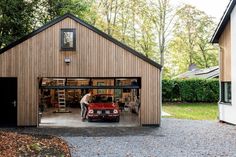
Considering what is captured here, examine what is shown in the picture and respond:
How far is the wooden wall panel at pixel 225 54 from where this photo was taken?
20.3 meters

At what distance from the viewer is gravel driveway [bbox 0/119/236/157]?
37.6 feet

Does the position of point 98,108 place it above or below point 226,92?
below

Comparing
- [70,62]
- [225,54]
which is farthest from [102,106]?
[225,54]

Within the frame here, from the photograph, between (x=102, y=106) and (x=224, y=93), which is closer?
(x=102, y=106)

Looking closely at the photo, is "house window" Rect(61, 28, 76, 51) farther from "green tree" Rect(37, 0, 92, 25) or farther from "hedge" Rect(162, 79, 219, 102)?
"hedge" Rect(162, 79, 219, 102)

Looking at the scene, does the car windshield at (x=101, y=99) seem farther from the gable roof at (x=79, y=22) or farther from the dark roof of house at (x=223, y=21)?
the dark roof of house at (x=223, y=21)

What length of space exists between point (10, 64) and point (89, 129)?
5.07 meters

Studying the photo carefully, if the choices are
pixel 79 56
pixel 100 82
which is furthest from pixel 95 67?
pixel 100 82

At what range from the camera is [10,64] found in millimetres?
18188

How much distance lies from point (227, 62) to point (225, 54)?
64cm

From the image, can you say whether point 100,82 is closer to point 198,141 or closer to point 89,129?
point 89,129

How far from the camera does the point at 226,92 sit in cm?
2105

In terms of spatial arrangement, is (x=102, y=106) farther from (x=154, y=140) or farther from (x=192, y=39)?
(x=192, y=39)

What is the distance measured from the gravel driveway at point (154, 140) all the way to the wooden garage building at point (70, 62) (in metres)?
1.47
